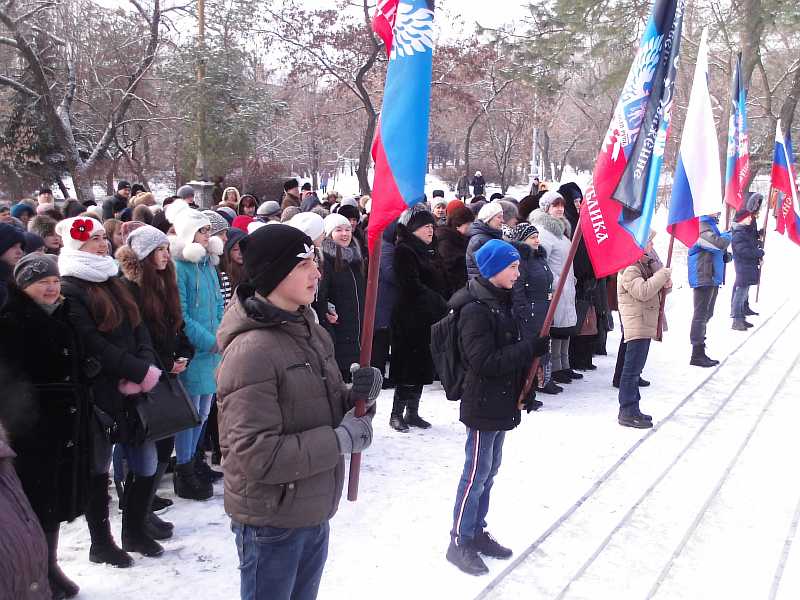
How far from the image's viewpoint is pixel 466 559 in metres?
4.11

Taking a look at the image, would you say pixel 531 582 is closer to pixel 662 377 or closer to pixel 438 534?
pixel 438 534

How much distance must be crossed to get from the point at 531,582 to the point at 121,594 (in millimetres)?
2186

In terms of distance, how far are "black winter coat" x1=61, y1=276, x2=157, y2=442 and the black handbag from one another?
7 centimetres

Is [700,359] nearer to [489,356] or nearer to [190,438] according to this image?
[489,356]

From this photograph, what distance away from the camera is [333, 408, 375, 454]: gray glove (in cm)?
263

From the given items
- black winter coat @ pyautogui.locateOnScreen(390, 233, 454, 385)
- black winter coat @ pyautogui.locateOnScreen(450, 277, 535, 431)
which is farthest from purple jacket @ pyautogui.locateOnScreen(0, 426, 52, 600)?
black winter coat @ pyautogui.locateOnScreen(390, 233, 454, 385)

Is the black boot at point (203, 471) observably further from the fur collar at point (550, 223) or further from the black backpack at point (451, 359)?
the fur collar at point (550, 223)

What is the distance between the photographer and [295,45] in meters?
21.6

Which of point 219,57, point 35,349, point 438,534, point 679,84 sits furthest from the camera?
point 679,84

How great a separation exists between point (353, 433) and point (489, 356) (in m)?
1.47

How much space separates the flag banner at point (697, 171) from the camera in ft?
22.8

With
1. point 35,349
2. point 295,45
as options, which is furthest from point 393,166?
point 295,45

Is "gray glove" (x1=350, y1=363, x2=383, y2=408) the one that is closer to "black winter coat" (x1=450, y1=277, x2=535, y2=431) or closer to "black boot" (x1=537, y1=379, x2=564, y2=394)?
"black winter coat" (x1=450, y1=277, x2=535, y2=431)

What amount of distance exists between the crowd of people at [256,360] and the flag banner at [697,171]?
48 cm
